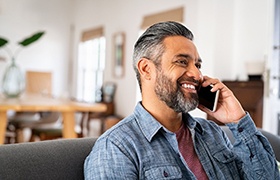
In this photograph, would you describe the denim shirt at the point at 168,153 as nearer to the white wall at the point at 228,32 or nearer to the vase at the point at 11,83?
the vase at the point at 11,83

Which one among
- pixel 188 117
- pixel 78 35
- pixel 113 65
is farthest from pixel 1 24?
pixel 188 117

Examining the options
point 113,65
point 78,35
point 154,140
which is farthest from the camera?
point 78,35

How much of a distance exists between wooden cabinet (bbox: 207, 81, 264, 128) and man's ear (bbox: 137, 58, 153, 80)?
2754 millimetres

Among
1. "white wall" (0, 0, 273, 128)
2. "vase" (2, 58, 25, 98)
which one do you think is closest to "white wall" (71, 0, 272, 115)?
"white wall" (0, 0, 273, 128)

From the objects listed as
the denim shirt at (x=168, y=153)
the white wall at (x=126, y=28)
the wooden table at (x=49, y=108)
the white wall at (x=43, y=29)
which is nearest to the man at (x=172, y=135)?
the denim shirt at (x=168, y=153)

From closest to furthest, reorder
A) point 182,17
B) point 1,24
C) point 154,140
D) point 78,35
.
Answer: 1. point 154,140
2. point 182,17
3. point 1,24
4. point 78,35

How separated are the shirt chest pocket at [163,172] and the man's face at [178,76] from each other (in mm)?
206

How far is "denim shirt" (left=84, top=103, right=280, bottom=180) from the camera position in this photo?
1020mm

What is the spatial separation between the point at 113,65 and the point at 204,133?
5222 mm

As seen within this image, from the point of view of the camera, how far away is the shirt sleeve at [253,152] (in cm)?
124

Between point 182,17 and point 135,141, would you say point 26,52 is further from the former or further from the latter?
point 135,141

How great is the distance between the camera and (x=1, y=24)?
24.0ft

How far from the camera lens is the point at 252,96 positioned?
12.2ft

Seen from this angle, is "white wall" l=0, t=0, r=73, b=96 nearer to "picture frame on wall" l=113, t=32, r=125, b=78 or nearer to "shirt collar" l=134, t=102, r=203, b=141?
"picture frame on wall" l=113, t=32, r=125, b=78
